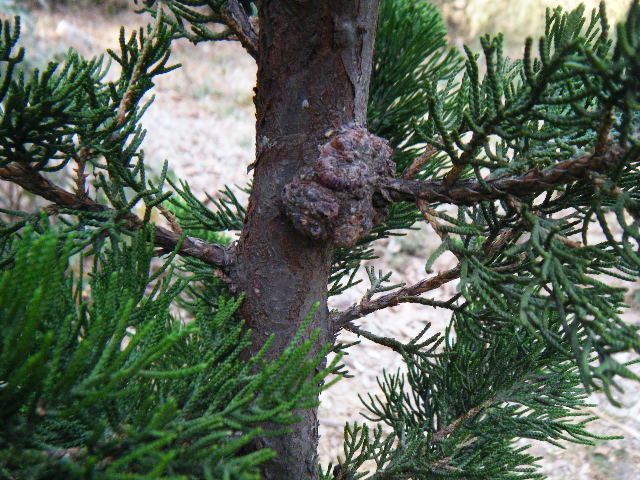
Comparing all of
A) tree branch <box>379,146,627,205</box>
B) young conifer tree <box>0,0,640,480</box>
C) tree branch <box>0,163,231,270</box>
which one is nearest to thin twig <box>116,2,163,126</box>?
young conifer tree <box>0,0,640,480</box>

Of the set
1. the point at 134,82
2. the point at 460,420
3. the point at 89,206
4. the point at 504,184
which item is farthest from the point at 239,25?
the point at 460,420

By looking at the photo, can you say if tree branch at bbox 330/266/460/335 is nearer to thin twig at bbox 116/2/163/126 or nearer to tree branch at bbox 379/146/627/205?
tree branch at bbox 379/146/627/205

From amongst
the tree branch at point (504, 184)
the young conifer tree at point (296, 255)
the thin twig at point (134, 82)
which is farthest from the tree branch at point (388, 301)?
the thin twig at point (134, 82)

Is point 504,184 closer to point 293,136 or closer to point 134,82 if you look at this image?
point 293,136

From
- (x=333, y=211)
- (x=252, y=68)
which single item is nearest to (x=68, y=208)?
(x=333, y=211)

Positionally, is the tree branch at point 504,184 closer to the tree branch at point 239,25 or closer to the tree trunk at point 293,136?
the tree trunk at point 293,136
